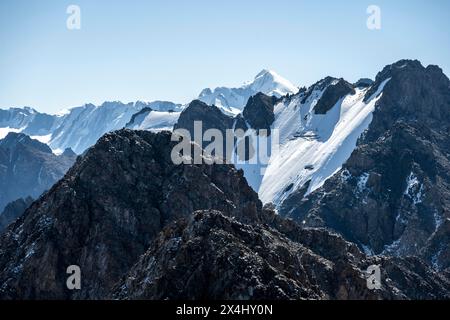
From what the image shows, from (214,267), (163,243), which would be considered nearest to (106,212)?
(163,243)

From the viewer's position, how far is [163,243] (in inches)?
3268

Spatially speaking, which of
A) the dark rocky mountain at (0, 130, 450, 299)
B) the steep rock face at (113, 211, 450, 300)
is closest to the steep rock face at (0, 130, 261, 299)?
the dark rocky mountain at (0, 130, 450, 299)

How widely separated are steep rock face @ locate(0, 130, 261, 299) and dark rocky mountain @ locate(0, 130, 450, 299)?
179 mm

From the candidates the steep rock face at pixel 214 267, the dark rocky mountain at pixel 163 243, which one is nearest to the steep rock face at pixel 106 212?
the dark rocky mountain at pixel 163 243

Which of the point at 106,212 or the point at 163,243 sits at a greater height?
the point at 106,212

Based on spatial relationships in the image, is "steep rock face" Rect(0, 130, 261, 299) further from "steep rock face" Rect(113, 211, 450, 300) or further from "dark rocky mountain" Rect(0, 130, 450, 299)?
"steep rock face" Rect(113, 211, 450, 300)

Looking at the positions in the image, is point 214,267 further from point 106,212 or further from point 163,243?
point 106,212

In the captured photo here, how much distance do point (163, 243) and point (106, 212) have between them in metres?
39.7

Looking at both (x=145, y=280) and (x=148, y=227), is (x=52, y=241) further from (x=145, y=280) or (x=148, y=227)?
(x=145, y=280)

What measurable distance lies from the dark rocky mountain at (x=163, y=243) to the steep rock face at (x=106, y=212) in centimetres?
18

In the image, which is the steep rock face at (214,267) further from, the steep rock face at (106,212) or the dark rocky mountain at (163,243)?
the steep rock face at (106,212)

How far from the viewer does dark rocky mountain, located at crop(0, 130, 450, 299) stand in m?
73.9

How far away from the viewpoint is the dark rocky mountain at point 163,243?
242ft
